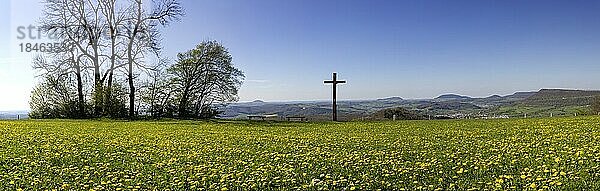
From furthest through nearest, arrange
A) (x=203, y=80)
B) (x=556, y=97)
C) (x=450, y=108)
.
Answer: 1. (x=556, y=97)
2. (x=450, y=108)
3. (x=203, y=80)

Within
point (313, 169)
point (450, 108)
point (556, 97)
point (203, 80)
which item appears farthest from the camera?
point (556, 97)

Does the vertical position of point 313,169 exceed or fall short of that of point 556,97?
it falls short

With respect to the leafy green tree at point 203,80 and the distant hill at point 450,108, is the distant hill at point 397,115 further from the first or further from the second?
the leafy green tree at point 203,80

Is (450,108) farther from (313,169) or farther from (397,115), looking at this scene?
(313,169)

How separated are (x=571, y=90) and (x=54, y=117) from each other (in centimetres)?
9102

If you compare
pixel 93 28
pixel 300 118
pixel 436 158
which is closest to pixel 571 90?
pixel 300 118

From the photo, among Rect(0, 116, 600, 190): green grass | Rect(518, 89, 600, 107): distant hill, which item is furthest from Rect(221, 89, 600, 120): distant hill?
Rect(0, 116, 600, 190): green grass

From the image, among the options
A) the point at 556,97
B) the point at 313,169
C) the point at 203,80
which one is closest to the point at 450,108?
the point at 556,97

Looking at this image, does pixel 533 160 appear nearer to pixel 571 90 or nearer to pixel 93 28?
pixel 93 28

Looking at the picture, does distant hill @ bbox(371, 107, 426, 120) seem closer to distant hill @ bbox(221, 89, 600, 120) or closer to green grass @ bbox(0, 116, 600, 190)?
distant hill @ bbox(221, 89, 600, 120)

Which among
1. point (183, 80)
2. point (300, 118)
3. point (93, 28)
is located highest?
point (93, 28)

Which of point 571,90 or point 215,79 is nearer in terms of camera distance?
point 215,79

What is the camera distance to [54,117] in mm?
41188

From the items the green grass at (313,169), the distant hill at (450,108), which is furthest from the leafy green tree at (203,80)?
the green grass at (313,169)
